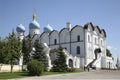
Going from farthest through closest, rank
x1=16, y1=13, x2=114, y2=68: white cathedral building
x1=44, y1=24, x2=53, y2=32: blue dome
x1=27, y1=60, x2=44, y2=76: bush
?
x1=44, y1=24, x2=53, y2=32: blue dome, x1=16, y1=13, x2=114, y2=68: white cathedral building, x1=27, y1=60, x2=44, y2=76: bush

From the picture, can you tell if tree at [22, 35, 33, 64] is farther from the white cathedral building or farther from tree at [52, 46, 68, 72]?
the white cathedral building

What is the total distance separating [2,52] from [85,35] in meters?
29.4

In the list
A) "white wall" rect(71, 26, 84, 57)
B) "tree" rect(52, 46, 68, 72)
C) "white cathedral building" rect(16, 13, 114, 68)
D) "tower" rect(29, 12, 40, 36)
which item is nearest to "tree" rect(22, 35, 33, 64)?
"tree" rect(52, 46, 68, 72)

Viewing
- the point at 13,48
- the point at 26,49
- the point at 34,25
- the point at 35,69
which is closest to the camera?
the point at 35,69

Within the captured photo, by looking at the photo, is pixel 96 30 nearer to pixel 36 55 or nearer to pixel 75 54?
pixel 75 54

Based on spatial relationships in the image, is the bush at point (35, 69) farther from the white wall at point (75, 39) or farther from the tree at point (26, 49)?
the white wall at point (75, 39)

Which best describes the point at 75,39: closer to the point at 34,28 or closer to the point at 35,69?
the point at 34,28

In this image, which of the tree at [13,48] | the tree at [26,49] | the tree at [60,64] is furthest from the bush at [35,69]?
the tree at [26,49]

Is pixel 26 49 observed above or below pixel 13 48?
above

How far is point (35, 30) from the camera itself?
7512cm

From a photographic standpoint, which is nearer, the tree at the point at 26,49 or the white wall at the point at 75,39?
the tree at the point at 26,49

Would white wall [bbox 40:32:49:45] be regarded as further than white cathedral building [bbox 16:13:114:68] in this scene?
Yes

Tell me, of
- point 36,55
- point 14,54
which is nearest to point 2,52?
point 14,54

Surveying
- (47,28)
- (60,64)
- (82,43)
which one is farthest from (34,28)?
(60,64)
